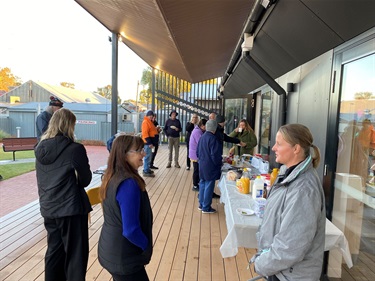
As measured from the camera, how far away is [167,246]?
3354 millimetres

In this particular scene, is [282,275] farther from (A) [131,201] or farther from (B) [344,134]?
(B) [344,134]

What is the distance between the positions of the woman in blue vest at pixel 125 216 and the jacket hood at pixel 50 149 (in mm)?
636

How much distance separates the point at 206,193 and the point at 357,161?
2.57 meters

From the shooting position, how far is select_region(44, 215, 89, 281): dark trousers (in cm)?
222

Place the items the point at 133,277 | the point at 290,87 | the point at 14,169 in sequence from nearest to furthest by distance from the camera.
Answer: the point at 133,277 → the point at 290,87 → the point at 14,169

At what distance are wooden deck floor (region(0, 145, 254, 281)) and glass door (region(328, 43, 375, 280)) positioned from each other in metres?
1.04

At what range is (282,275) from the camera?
141 centimetres

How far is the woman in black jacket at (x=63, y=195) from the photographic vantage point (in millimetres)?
2104

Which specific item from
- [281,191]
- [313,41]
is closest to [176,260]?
[281,191]

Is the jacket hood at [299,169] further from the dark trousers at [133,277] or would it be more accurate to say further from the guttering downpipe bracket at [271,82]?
the guttering downpipe bracket at [271,82]

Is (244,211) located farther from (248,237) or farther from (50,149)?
(50,149)

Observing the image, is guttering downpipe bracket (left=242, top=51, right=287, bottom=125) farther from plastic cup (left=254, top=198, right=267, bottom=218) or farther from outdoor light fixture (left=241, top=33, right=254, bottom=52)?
plastic cup (left=254, top=198, right=267, bottom=218)

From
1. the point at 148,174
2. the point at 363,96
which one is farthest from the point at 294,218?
the point at 148,174

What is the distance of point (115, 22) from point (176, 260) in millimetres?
4536
